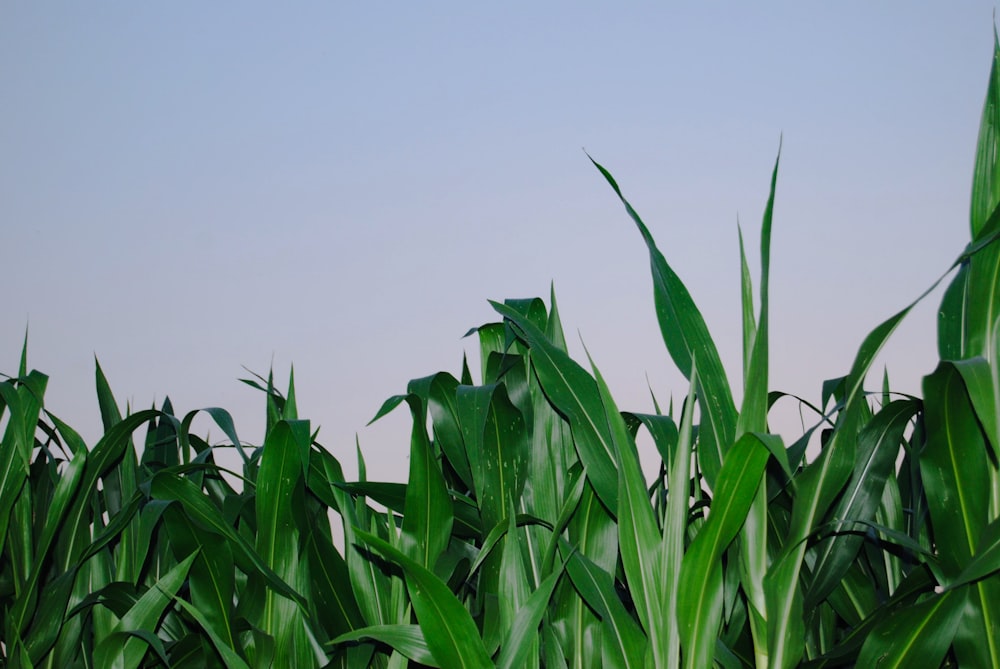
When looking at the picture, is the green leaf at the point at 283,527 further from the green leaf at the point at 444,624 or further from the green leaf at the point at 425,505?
the green leaf at the point at 444,624

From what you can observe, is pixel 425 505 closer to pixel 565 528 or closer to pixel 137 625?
pixel 565 528

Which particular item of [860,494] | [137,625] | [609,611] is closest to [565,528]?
[609,611]

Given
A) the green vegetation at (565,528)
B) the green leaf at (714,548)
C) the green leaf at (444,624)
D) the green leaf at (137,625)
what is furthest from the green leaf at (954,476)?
the green leaf at (137,625)

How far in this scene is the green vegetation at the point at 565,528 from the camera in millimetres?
627

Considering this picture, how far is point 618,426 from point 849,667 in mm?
296

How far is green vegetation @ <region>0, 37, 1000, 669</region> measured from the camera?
63cm

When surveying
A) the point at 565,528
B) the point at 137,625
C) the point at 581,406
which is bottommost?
the point at 137,625

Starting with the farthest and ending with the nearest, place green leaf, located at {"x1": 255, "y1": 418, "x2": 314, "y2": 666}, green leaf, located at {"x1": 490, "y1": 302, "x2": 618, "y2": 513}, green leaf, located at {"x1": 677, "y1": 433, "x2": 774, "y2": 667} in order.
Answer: green leaf, located at {"x1": 255, "y1": 418, "x2": 314, "y2": 666}, green leaf, located at {"x1": 490, "y1": 302, "x2": 618, "y2": 513}, green leaf, located at {"x1": 677, "y1": 433, "x2": 774, "y2": 667}

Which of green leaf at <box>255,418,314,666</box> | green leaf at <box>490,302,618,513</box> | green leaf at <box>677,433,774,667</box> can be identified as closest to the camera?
green leaf at <box>677,433,774,667</box>

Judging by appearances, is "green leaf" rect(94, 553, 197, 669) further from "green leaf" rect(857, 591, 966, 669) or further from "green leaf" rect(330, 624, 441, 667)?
"green leaf" rect(857, 591, 966, 669)

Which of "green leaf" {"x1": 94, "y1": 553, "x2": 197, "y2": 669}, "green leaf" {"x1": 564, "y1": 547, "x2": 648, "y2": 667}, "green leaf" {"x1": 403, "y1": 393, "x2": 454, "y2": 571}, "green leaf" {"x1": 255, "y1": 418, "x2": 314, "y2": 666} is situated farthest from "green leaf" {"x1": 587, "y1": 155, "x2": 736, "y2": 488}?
"green leaf" {"x1": 94, "y1": 553, "x2": 197, "y2": 669}

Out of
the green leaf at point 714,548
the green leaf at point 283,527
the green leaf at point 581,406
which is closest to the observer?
the green leaf at point 714,548

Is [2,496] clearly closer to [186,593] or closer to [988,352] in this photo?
[186,593]

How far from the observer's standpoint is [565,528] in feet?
2.61
